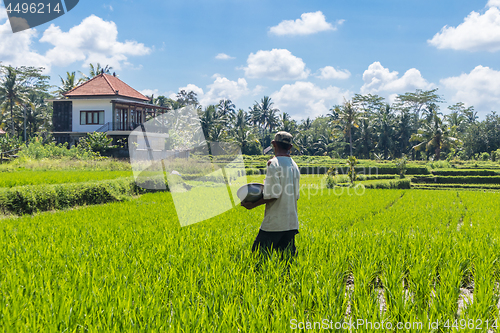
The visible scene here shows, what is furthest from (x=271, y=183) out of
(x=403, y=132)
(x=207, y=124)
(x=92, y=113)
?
(x=403, y=132)

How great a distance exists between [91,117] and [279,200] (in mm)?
24029

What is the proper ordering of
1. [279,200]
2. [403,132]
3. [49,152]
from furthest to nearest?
[403,132], [49,152], [279,200]

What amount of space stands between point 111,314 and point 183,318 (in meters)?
0.43

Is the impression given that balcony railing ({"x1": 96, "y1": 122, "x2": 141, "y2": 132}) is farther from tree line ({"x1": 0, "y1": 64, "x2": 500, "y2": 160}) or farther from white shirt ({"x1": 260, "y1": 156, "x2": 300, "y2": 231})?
white shirt ({"x1": 260, "y1": 156, "x2": 300, "y2": 231})

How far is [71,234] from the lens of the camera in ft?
15.7

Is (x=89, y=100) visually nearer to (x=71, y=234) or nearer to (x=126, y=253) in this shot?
(x=71, y=234)

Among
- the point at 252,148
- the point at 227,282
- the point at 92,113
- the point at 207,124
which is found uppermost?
the point at 207,124

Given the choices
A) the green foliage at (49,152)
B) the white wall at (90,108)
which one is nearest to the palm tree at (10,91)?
the white wall at (90,108)

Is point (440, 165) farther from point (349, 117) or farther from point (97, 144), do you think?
point (97, 144)

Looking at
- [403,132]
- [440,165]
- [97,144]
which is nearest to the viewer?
[97,144]

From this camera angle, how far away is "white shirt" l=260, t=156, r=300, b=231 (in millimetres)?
2814

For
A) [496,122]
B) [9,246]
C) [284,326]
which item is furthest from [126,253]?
[496,122]

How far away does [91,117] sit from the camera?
77.5ft

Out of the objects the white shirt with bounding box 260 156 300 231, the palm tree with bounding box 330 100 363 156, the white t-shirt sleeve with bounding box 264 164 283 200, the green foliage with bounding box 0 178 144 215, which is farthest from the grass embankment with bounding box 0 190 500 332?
the palm tree with bounding box 330 100 363 156
